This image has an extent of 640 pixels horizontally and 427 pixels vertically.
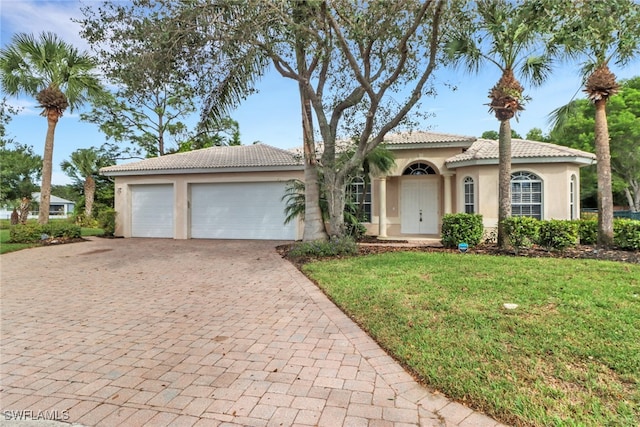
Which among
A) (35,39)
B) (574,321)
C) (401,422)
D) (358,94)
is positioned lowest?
(401,422)

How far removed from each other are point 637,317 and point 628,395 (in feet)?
7.16

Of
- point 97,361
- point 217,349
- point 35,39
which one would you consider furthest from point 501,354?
point 35,39

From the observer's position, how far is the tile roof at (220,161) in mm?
15086

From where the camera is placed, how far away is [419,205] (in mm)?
15602

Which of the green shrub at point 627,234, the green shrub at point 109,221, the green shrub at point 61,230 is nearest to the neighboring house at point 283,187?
the green shrub at point 109,221

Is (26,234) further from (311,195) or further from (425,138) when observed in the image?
(425,138)

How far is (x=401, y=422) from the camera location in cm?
276

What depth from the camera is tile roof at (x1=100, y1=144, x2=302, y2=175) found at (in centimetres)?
Answer: 1509

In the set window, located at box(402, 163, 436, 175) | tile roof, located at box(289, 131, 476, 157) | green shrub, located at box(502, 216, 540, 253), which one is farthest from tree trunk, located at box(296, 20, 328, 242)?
window, located at box(402, 163, 436, 175)

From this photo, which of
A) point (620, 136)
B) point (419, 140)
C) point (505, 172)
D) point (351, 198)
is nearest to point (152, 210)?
point (351, 198)

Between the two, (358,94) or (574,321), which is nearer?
(574,321)

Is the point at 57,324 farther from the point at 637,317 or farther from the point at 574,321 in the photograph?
the point at 637,317

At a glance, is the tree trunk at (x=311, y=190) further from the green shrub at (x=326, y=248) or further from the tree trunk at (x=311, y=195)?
the green shrub at (x=326, y=248)

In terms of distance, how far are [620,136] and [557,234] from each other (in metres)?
22.0
